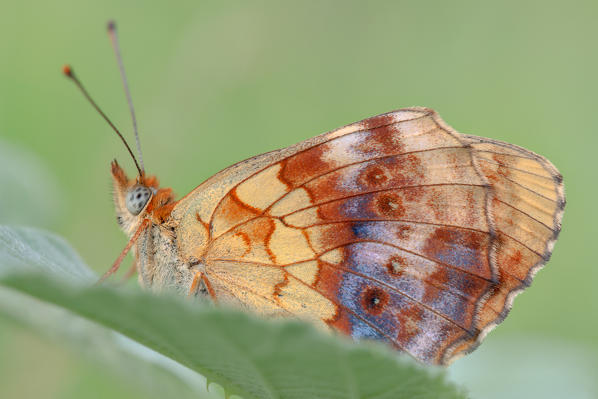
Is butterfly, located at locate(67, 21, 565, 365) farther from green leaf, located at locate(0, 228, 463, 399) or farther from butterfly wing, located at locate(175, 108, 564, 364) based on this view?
green leaf, located at locate(0, 228, 463, 399)

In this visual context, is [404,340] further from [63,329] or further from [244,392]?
[63,329]

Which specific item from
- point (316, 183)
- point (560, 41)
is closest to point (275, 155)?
point (316, 183)

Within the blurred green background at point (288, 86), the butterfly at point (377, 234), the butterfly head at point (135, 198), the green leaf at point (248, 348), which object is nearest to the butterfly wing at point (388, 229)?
the butterfly at point (377, 234)

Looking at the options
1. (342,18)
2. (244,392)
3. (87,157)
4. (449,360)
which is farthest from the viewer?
(342,18)

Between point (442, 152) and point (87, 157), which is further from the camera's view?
point (87, 157)

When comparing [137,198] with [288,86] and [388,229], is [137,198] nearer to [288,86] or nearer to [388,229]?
[388,229]

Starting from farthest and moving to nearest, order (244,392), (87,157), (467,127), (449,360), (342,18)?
1. (342,18)
2. (467,127)
3. (87,157)
4. (449,360)
5. (244,392)

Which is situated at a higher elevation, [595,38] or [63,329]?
[595,38]

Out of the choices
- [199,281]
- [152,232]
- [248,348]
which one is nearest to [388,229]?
[199,281]

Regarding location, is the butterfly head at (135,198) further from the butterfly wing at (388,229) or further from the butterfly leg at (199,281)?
the butterfly leg at (199,281)
